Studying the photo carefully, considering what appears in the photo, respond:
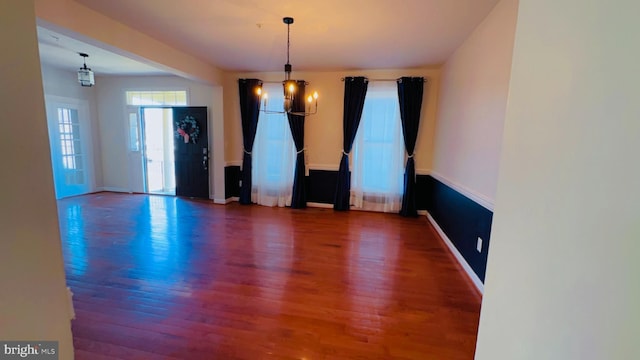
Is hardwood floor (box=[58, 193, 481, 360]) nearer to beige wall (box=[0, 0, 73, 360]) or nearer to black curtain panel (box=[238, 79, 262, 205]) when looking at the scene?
A: black curtain panel (box=[238, 79, 262, 205])

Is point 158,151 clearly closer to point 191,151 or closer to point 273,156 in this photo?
point 191,151

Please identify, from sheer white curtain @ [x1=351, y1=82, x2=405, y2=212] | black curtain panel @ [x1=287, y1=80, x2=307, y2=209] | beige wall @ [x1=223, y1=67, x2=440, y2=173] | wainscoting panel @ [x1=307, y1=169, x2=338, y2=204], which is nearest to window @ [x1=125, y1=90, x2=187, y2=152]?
beige wall @ [x1=223, y1=67, x2=440, y2=173]

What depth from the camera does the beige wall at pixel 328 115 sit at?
16.0 feet

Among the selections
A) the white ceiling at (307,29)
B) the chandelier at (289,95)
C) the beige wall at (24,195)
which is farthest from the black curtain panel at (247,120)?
the beige wall at (24,195)

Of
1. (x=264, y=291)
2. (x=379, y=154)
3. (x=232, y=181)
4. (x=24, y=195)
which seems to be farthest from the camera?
(x=232, y=181)

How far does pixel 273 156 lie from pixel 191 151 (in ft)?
6.33

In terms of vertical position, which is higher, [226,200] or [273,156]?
[273,156]

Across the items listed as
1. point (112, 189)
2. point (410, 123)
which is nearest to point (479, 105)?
point (410, 123)

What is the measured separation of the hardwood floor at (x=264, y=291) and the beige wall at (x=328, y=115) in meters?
1.56

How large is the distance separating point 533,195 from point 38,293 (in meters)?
1.14

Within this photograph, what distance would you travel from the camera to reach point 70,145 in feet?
19.6

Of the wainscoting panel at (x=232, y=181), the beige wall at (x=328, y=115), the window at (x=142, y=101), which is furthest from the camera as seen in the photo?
the window at (x=142, y=101)

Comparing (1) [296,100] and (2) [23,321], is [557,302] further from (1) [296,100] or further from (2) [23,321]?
(1) [296,100]

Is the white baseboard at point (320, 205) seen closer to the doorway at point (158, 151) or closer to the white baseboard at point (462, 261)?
the white baseboard at point (462, 261)
